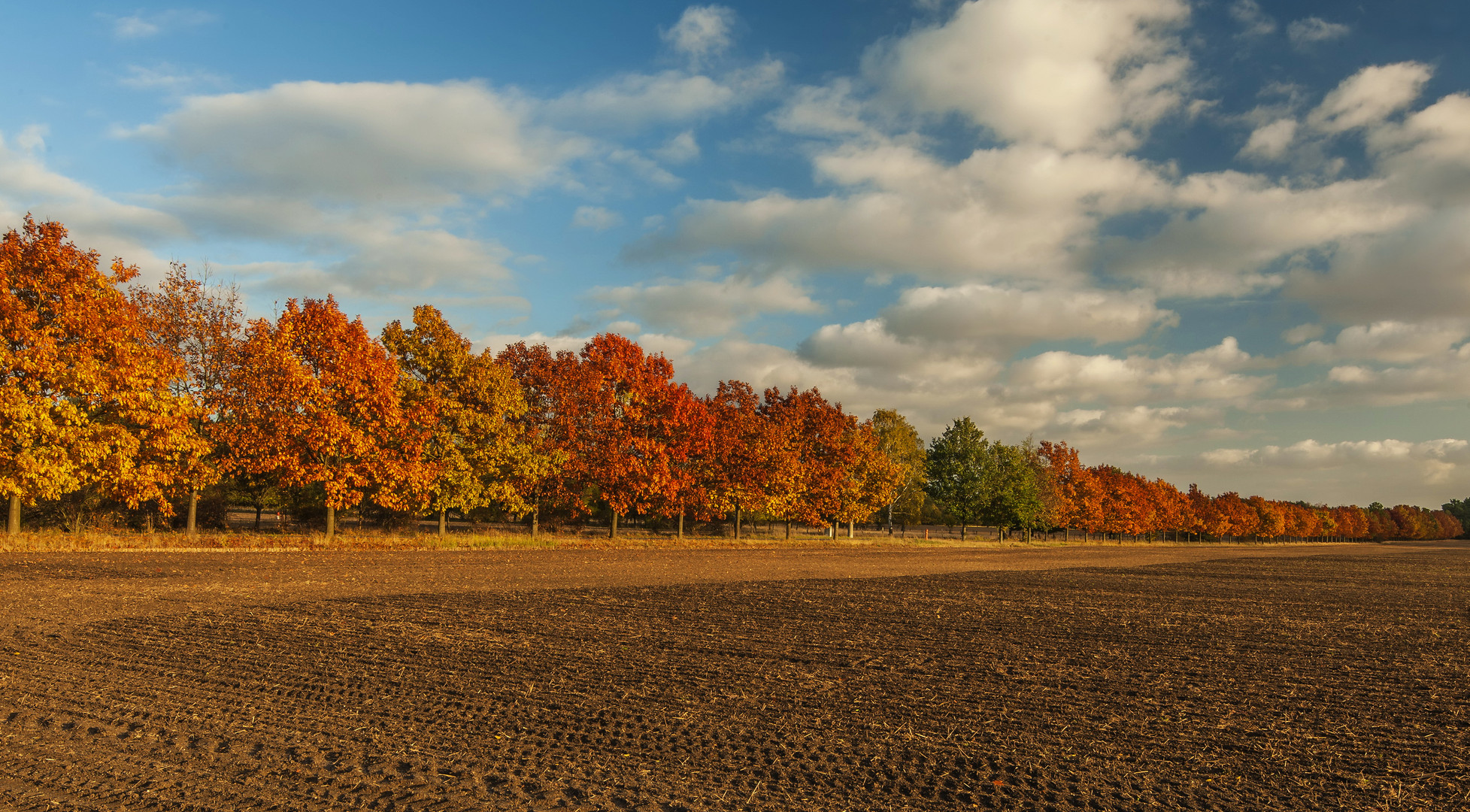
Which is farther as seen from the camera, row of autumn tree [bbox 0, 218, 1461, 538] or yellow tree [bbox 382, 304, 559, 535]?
yellow tree [bbox 382, 304, 559, 535]

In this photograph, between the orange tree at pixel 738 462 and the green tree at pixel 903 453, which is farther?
the green tree at pixel 903 453

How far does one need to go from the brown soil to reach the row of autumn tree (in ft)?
50.2

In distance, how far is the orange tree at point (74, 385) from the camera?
96.6 ft

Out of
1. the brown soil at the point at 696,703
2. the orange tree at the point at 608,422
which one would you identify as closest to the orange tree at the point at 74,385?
the brown soil at the point at 696,703

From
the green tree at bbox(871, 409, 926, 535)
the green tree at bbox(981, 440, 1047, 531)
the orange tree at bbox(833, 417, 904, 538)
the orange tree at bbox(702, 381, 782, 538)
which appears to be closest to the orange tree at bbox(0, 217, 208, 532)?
the orange tree at bbox(702, 381, 782, 538)

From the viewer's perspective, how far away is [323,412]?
37.3m

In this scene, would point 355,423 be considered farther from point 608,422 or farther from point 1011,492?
point 1011,492

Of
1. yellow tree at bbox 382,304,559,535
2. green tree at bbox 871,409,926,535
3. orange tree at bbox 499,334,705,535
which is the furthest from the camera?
green tree at bbox 871,409,926,535

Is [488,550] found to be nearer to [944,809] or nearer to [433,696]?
[433,696]

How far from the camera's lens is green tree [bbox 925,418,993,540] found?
79.9m

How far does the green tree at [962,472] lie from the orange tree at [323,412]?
5523 centimetres

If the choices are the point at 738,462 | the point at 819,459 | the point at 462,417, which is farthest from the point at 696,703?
the point at 819,459

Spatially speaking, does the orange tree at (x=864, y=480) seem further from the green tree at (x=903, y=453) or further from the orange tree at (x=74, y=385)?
the orange tree at (x=74, y=385)

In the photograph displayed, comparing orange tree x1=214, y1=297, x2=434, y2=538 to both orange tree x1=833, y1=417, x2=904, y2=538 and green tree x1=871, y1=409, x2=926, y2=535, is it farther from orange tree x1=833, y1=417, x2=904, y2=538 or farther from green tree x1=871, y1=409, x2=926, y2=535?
green tree x1=871, y1=409, x2=926, y2=535
